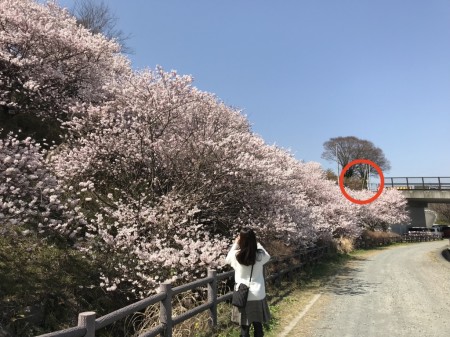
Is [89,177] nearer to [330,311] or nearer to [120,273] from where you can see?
[120,273]

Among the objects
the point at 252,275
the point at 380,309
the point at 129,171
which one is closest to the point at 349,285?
the point at 380,309

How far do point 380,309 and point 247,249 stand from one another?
20.5 ft

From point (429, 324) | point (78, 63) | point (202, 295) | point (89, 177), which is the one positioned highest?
point (78, 63)

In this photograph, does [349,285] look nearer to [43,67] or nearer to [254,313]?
[254,313]

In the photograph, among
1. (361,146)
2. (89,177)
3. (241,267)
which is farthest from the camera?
(361,146)

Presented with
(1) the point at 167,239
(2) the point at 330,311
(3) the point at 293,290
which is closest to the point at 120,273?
(1) the point at 167,239

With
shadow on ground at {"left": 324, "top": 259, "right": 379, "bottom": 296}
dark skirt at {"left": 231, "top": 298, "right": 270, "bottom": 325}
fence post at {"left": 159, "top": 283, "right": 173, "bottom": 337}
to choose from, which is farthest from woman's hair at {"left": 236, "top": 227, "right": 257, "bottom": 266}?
shadow on ground at {"left": 324, "top": 259, "right": 379, "bottom": 296}

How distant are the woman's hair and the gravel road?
9.57ft

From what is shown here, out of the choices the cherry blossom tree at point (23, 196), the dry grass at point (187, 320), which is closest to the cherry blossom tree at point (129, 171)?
the cherry blossom tree at point (23, 196)

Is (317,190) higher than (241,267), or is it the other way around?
(317,190)

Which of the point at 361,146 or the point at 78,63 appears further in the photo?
the point at 361,146

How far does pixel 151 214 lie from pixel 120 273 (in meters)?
1.70

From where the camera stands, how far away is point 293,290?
13.5 meters

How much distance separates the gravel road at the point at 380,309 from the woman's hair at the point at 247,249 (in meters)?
2.92
